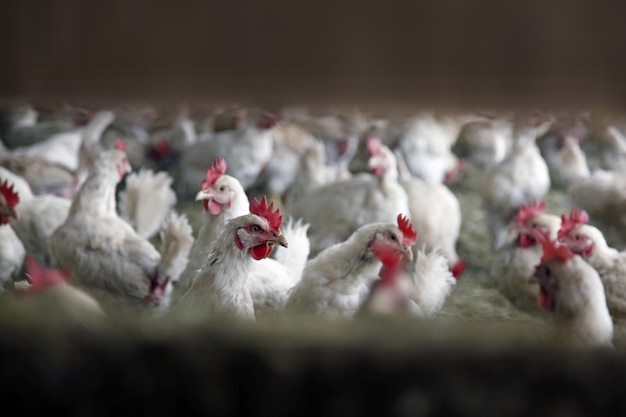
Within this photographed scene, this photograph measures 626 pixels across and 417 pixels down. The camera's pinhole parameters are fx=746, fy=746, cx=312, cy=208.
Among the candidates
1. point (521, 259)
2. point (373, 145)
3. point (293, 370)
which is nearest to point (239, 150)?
point (373, 145)

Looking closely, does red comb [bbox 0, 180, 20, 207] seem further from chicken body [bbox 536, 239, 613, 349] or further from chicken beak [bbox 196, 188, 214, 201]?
chicken body [bbox 536, 239, 613, 349]

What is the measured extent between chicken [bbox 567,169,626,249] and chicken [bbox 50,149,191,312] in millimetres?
710

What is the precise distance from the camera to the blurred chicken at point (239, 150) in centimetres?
129

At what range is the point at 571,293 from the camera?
3.09 ft

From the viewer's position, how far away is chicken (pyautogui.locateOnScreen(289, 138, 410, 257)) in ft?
4.20

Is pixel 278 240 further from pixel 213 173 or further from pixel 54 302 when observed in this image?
pixel 54 302

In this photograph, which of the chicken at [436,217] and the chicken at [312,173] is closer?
the chicken at [436,217]

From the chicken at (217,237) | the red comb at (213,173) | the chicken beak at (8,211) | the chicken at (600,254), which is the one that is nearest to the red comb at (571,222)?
the chicken at (600,254)

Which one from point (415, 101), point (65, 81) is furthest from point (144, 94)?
point (415, 101)

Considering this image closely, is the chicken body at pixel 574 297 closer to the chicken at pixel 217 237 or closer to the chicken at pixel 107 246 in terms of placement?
the chicken at pixel 217 237

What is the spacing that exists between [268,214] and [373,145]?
0.67 metres

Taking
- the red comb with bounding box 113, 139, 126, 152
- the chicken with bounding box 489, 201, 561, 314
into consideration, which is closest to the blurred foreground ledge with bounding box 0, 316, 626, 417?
the chicken with bounding box 489, 201, 561, 314

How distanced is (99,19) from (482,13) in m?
0.90

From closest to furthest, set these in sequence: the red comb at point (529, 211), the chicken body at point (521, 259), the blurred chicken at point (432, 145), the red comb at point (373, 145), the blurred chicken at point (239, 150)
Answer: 1. the chicken body at point (521, 259)
2. the blurred chicken at point (239, 150)
3. the red comb at point (529, 211)
4. the red comb at point (373, 145)
5. the blurred chicken at point (432, 145)
